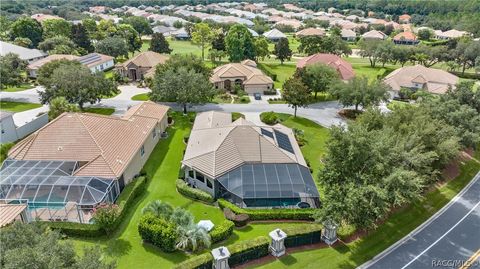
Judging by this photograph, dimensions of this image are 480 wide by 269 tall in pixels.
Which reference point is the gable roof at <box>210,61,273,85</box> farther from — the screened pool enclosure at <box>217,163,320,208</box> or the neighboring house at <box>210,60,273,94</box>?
the screened pool enclosure at <box>217,163,320,208</box>

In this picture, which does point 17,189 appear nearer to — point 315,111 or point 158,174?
point 158,174

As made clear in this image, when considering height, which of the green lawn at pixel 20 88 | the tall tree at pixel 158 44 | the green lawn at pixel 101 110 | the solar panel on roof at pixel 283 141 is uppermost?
the tall tree at pixel 158 44

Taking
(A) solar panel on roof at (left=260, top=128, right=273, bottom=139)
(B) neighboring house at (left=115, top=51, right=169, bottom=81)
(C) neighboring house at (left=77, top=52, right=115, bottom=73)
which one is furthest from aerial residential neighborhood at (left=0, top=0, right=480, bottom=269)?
(B) neighboring house at (left=115, top=51, right=169, bottom=81)

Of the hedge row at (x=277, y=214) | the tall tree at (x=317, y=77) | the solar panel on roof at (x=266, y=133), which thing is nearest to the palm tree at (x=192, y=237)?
the hedge row at (x=277, y=214)

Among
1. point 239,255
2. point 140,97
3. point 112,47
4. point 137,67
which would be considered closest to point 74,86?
point 140,97

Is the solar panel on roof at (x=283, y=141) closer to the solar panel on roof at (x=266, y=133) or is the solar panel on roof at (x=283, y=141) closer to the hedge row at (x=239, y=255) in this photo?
the solar panel on roof at (x=266, y=133)
